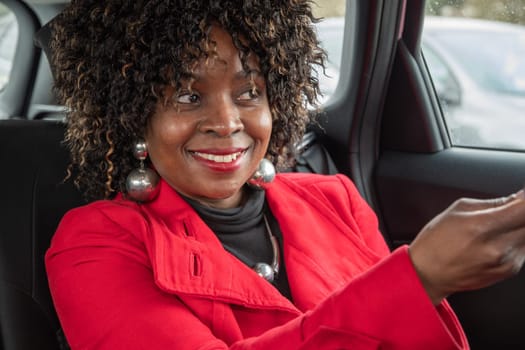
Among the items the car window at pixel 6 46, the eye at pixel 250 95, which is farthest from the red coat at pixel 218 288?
the car window at pixel 6 46

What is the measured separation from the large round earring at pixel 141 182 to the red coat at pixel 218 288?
0.02 meters

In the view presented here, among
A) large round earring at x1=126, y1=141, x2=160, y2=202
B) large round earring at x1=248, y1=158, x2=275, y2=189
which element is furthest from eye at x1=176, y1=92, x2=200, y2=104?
large round earring at x1=248, y1=158, x2=275, y2=189

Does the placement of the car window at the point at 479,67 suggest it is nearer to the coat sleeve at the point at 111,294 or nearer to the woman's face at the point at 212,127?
the woman's face at the point at 212,127

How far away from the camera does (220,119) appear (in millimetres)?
1431

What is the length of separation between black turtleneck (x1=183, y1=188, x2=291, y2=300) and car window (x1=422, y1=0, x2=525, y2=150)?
2.69ft

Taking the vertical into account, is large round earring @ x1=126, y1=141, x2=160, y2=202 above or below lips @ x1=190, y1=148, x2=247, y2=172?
below

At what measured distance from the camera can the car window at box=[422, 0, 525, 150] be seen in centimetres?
206

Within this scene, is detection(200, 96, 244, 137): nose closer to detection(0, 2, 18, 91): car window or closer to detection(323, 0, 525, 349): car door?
detection(323, 0, 525, 349): car door

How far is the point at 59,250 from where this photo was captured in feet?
4.67

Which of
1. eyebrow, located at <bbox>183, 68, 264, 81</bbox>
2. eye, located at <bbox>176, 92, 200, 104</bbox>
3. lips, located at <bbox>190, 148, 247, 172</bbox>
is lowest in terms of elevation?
lips, located at <bbox>190, 148, 247, 172</bbox>

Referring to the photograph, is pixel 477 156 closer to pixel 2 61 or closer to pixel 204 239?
pixel 204 239

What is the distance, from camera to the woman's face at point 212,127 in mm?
1438

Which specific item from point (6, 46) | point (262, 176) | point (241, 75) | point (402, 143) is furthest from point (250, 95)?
point (6, 46)

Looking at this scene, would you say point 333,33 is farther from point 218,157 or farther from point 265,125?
point 218,157
